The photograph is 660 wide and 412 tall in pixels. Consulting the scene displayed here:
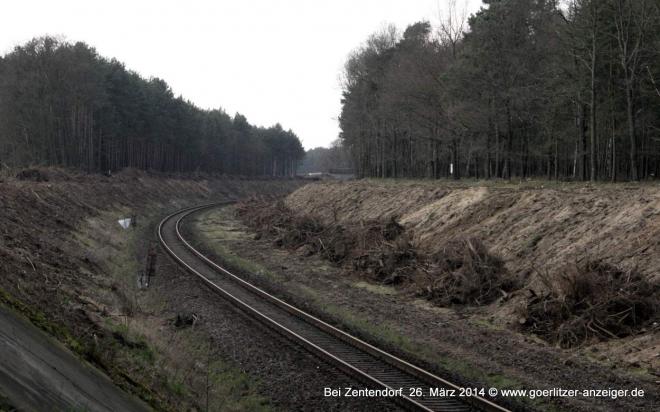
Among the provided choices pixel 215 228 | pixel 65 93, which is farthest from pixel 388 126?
pixel 65 93

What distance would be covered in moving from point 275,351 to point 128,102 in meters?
63.4

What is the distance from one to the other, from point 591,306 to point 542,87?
22360 mm

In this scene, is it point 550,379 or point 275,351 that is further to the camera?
point 275,351

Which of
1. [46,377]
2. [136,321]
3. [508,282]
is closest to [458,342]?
[508,282]

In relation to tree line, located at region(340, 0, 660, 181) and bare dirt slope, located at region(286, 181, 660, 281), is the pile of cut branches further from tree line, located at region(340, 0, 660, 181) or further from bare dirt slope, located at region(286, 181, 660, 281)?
tree line, located at region(340, 0, 660, 181)

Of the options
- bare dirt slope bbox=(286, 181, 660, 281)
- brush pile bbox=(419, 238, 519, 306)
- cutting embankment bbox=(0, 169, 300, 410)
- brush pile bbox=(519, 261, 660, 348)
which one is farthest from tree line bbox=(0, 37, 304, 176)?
Answer: brush pile bbox=(519, 261, 660, 348)

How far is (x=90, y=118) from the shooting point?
54.7m

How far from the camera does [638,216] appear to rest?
14.1 m

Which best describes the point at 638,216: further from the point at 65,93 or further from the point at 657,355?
the point at 65,93

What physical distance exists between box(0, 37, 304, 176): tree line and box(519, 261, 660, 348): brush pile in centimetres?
4402

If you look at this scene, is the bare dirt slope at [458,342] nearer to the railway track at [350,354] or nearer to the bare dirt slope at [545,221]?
the railway track at [350,354]

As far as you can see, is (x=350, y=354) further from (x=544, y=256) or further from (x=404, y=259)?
(x=404, y=259)

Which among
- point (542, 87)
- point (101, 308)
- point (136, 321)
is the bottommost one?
point (136, 321)

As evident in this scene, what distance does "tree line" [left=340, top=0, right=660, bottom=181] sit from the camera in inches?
996
